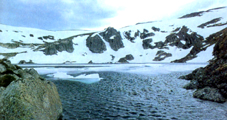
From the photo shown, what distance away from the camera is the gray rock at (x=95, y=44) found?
529ft

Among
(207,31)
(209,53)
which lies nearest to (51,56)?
(209,53)

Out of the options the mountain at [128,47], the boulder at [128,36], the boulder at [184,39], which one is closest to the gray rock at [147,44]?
the mountain at [128,47]

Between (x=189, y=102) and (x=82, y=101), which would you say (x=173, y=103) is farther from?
(x=82, y=101)

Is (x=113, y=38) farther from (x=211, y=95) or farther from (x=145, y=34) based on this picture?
(x=211, y=95)

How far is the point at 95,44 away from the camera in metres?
164

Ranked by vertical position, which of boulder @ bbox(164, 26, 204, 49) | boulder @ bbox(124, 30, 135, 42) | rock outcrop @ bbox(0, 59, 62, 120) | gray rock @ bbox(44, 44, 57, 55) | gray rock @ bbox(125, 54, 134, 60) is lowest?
rock outcrop @ bbox(0, 59, 62, 120)

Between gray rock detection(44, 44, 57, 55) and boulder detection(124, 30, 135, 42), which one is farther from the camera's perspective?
boulder detection(124, 30, 135, 42)

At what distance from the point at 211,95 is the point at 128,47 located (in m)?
158

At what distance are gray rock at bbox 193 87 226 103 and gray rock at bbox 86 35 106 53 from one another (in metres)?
146

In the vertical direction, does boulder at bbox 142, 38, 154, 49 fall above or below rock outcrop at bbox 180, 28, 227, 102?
above

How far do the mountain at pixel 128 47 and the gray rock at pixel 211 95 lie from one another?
112839mm

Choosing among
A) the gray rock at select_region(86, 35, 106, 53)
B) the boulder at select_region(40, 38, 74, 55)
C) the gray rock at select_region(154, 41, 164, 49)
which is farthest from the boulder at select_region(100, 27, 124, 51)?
the boulder at select_region(40, 38, 74, 55)

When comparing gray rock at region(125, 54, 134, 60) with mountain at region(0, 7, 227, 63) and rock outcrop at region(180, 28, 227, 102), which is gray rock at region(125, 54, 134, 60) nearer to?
mountain at region(0, 7, 227, 63)

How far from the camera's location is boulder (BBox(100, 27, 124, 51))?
171000mm
